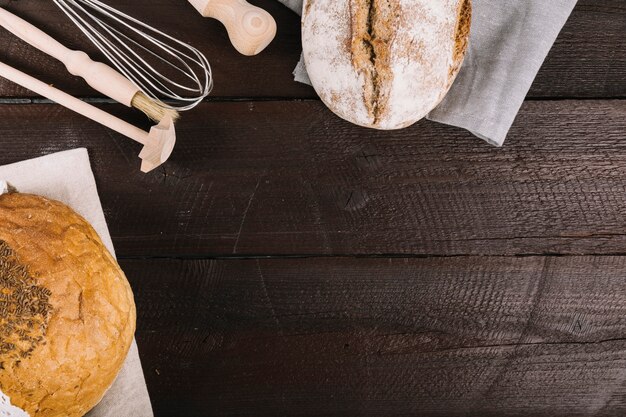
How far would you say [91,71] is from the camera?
2.66ft

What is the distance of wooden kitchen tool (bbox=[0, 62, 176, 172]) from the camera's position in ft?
2.70

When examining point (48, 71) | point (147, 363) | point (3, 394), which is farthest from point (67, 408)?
point (48, 71)

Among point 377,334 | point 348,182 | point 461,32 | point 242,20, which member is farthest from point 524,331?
point 242,20

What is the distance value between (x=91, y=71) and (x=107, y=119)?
6cm

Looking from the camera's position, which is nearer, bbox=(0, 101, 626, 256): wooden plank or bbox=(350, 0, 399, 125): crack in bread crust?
bbox=(350, 0, 399, 125): crack in bread crust

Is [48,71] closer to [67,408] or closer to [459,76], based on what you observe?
[67,408]

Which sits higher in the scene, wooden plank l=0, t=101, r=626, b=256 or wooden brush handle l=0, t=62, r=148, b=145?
wooden brush handle l=0, t=62, r=148, b=145

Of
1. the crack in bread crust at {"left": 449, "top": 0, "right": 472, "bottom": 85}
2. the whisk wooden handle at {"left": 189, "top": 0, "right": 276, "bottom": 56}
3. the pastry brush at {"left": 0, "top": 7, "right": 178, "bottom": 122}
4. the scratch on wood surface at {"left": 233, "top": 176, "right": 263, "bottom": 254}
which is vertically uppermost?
the crack in bread crust at {"left": 449, "top": 0, "right": 472, "bottom": 85}

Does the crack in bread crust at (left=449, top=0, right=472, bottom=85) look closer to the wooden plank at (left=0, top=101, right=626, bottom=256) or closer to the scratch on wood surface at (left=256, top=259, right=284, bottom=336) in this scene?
the wooden plank at (left=0, top=101, right=626, bottom=256)

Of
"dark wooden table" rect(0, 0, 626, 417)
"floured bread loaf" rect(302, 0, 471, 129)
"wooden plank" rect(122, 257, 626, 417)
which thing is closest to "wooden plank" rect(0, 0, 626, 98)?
"dark wooden table" rect(0, 0, 626, 417)

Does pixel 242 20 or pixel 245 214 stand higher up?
pixel 242 20

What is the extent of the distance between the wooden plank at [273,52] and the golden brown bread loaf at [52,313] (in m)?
0.26

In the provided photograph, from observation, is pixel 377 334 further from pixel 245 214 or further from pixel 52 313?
pixel 52 313

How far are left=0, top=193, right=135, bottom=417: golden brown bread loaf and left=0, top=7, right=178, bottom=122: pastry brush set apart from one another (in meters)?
0.18
